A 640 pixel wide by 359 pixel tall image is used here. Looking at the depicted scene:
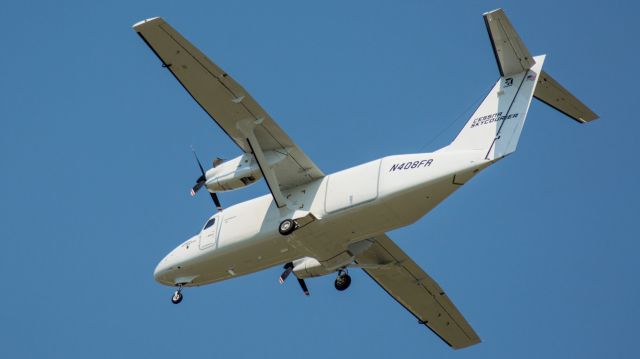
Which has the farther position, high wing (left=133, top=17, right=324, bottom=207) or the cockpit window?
the cockpit window

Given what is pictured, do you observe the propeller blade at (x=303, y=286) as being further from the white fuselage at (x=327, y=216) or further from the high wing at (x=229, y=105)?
the high wing at (x=229, y=105)

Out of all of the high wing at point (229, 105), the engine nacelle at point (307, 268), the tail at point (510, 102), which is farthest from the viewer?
the engine nacelle at point (307, 268)

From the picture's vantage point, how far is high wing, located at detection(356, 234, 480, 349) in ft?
103

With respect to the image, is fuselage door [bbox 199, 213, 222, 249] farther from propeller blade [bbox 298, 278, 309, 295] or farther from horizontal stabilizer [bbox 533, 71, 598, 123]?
horizontal stabilizer [bbox 533, 71, 598, 123]

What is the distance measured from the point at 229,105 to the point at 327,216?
3783 millimetres

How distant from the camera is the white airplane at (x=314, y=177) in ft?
87.3

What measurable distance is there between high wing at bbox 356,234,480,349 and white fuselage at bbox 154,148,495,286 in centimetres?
180

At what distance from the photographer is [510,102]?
2712cm

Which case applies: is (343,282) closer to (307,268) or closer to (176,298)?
(307,268)

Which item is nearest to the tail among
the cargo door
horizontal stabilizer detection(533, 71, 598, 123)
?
horizontal stabilizer detection(533, 71, 598, 123)

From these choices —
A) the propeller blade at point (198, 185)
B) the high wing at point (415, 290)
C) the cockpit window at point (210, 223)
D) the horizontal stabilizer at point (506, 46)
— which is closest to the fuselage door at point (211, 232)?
the cockpit window at point (210, 223)

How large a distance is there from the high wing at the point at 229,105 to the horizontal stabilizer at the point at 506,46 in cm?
559

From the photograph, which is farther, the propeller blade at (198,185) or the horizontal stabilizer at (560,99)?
the propeller blade at (198,185)

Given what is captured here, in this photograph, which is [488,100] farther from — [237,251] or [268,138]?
[237,251]
